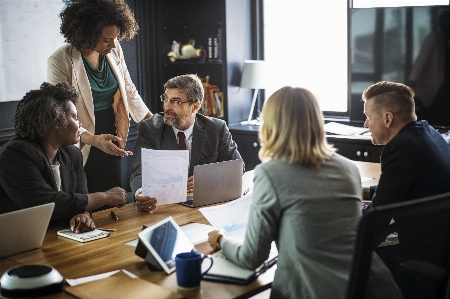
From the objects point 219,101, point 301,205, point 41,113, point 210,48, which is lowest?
point 301,205

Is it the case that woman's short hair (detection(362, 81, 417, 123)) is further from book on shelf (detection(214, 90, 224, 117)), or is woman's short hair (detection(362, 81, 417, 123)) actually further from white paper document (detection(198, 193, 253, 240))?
book on shelf (detection(214, 90, 224, 117))

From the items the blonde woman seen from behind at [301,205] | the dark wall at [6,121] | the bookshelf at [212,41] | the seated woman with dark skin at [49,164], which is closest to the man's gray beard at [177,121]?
the seated woman with dark skin at [49,164]

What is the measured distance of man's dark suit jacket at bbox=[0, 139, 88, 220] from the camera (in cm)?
255

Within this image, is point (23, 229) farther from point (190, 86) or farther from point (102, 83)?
point (102, 83)

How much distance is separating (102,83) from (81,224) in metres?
1.49

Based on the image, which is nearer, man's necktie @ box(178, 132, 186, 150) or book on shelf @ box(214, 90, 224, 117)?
man's necktie @ box(178, 132, 186, 150)

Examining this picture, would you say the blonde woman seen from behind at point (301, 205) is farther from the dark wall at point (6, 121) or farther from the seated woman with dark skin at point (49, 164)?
the dark wall at point (6, 121)

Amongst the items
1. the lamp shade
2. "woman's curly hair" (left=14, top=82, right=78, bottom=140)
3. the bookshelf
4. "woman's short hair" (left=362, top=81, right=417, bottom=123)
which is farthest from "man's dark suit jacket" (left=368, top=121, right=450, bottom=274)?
the bookshelf

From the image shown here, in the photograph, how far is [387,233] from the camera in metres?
1.66

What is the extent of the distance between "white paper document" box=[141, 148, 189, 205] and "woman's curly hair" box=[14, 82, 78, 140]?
39cm

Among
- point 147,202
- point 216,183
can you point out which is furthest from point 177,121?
point 147,202

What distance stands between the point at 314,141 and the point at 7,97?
3018mm

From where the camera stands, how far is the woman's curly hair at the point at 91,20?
3602 millimetres

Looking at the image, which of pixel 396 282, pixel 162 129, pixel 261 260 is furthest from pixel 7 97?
pixel 396 282
